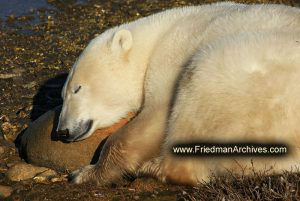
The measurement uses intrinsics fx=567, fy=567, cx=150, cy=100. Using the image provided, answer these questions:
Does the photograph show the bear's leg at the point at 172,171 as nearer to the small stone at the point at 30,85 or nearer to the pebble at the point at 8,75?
the small stone at the point at 30,85

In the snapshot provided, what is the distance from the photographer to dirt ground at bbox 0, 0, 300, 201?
126 inches

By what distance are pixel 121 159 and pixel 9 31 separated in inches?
201

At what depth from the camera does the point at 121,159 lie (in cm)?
385

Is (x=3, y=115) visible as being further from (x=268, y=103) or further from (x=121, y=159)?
(x=268, y=103)

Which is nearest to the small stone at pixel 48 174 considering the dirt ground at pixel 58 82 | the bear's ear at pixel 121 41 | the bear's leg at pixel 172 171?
the dirt ground at pixel 58 82

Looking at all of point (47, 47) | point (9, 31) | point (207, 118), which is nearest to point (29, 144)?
point (207, 118)

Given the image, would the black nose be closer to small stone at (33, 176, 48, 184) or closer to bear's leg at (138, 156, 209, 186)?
small stone at (33, 176, 48, 184)

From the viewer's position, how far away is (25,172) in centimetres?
412

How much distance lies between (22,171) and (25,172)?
2cm

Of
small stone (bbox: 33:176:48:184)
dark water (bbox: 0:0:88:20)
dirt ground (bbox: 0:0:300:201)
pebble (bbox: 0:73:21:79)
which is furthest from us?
dark water (bbox: 0:0:88:20)

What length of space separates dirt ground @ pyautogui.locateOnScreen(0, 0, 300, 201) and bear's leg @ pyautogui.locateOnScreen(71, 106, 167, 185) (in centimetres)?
10

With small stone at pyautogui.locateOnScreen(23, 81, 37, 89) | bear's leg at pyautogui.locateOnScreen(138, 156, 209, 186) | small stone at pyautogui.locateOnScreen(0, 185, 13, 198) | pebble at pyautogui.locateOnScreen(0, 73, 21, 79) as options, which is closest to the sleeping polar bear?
bear's leg at pyautogui.locateOnScreen(138, 156, 209, 186)

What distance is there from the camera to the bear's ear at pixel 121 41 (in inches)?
165

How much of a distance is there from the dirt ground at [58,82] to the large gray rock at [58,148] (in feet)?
0.81
